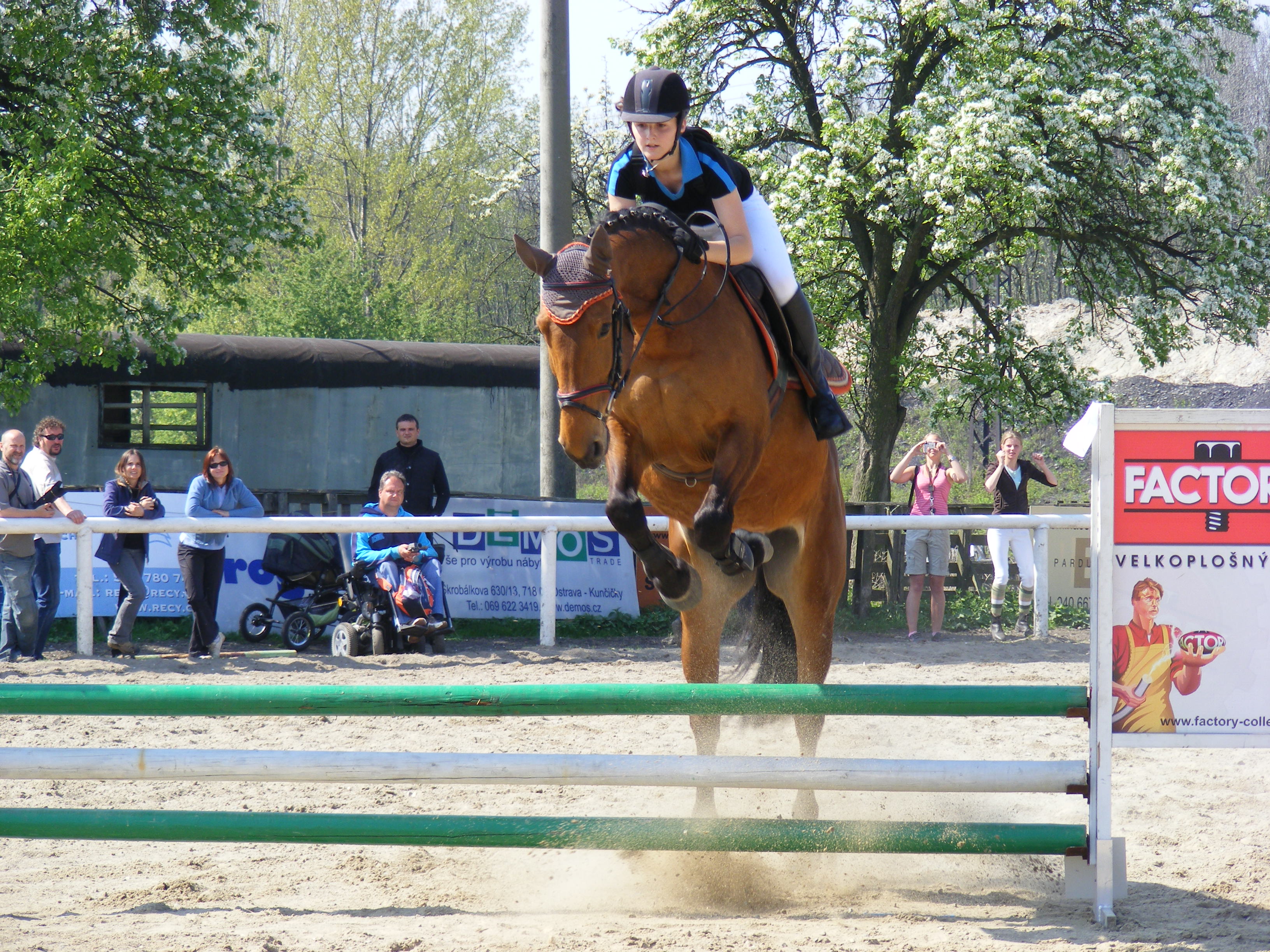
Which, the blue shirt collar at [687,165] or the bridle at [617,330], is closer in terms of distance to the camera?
the bridle at [617,330]

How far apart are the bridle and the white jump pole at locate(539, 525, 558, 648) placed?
473 centimetres

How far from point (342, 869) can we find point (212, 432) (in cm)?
981

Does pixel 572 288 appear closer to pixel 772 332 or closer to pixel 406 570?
pixel 772 332

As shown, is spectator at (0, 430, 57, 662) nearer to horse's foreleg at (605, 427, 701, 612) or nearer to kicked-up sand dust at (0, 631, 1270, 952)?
kicked-up sand dust at (0, 631, 1270, 952)

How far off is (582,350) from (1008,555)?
6581mm

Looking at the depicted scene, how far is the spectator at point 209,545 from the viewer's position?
7.70m

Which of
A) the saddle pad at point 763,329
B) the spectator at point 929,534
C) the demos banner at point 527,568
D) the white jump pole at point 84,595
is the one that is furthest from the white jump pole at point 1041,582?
the white jump pole at point 84,595

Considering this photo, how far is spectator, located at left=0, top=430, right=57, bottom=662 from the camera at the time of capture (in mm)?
7367

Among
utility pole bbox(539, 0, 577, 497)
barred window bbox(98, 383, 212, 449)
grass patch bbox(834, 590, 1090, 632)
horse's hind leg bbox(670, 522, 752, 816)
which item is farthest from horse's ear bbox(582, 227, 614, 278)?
barred window bbox(98, 383, 212, 449)

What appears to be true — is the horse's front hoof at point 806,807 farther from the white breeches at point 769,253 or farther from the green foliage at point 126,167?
the green foliage at point 126,167

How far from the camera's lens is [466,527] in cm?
790

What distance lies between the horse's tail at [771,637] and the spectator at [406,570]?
365 cm

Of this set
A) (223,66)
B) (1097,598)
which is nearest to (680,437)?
(1097,598)

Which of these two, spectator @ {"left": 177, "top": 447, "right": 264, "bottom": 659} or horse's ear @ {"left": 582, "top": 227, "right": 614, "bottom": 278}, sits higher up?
horse's ear @ {"left": 582, "top": 227, "right": 614, "bottom": 278}
